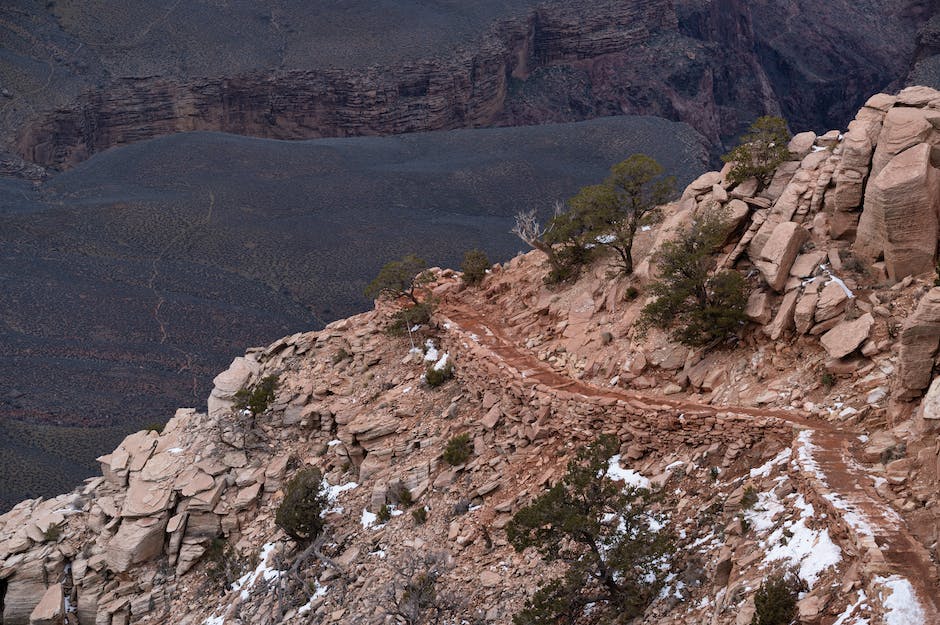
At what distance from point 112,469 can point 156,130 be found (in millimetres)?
87869

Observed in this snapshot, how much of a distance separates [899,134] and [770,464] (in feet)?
24.9

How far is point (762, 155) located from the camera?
2316 cm

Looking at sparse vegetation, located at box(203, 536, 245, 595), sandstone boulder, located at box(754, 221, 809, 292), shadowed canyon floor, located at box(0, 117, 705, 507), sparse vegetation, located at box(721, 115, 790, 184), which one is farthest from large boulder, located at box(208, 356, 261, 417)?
shadowed canyon floor, located at box(0, 117, 705, 507)

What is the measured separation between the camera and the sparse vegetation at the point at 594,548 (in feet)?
51.1

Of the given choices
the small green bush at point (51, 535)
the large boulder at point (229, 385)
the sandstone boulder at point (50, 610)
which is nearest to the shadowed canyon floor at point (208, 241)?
the small green bush at point (51, 535)

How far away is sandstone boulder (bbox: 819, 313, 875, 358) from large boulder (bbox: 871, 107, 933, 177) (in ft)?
10.9

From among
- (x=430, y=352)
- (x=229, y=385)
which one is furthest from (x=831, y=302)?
(x=229, y=385)

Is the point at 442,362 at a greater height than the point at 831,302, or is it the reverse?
the point at 831,302

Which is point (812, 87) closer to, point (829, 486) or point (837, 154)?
point (837, 154)

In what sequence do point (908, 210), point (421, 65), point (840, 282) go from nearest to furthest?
point (908, 210)
point (840, 282)
point (421, 65)

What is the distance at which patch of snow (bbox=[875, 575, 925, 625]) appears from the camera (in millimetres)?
11312

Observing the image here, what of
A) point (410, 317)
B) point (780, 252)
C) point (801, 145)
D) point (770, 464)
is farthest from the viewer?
point (410, 317)

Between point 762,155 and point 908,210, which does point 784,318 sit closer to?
A: point 908,210

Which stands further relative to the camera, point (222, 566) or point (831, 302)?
point (222, 566)
